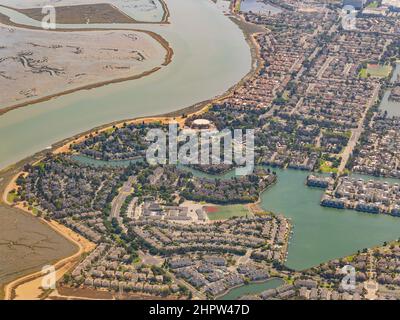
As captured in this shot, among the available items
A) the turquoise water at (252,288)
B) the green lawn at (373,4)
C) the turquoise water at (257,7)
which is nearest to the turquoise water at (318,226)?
the turquoise water at (252,288)

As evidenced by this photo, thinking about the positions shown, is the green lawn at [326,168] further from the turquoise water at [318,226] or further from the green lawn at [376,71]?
the green lawn at [376,71]

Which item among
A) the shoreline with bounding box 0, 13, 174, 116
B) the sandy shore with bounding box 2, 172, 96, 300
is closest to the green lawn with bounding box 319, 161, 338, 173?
the sandy shore with bounding box 2, 172, 96, 300

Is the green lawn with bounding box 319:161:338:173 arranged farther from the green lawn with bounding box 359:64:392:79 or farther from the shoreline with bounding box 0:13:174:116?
the shoreline with bounding box 0:13:174:116

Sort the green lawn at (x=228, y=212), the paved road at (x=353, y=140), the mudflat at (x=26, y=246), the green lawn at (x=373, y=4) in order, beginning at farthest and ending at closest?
the green lawn at (x=373, y=4)
the paved road at (x=353, y=140)
the green lawn at (x=228, y=212)
the mudflat at (x=26, y=246)

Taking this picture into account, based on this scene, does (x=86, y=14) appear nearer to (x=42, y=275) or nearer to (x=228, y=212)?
(x=228, y=212)

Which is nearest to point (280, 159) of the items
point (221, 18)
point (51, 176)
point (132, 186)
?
point (132, 186)

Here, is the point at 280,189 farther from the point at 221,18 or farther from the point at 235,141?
the point at 221,18

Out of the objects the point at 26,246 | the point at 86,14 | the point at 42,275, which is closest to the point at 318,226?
the point at 42,275
